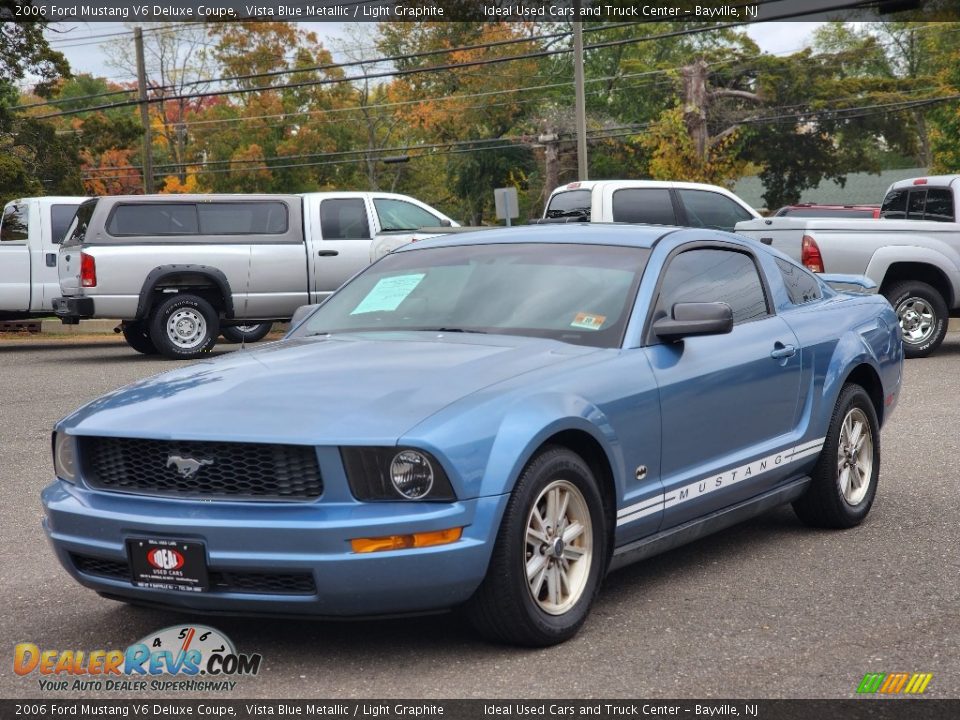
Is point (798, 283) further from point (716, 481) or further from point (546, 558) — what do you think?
point (546, 558)

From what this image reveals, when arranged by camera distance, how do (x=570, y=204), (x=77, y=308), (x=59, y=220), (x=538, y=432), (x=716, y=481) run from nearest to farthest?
(x=538, y=432), (x=716, y=481), (x=77, y=308), (x=570, y=204), (x=59, y=220)

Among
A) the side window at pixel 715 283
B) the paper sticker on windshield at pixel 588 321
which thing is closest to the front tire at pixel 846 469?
the side window at pixel 715 283

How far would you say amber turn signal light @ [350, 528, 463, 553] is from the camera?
4383 millimetres

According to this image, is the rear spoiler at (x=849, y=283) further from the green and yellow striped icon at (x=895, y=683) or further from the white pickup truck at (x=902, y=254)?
the white pickup truck at (x=902, y=254)

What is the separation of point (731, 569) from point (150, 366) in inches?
459

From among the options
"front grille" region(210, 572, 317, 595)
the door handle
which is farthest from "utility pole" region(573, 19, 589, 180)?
"front grille" region(210, 572, 317, 595)

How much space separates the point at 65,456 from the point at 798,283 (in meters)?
3.85

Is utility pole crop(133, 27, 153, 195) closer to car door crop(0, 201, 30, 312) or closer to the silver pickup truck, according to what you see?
car door crop(0, 201, 30, 312)

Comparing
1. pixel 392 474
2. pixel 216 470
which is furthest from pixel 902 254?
pixel 216 470

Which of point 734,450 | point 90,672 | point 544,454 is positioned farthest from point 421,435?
point 734,450

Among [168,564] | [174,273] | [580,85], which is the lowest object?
[168,564]

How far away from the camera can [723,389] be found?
19.1 ft

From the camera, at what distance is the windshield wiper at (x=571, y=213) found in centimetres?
1822

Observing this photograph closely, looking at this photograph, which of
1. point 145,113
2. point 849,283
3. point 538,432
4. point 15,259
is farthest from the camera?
point 145,113
